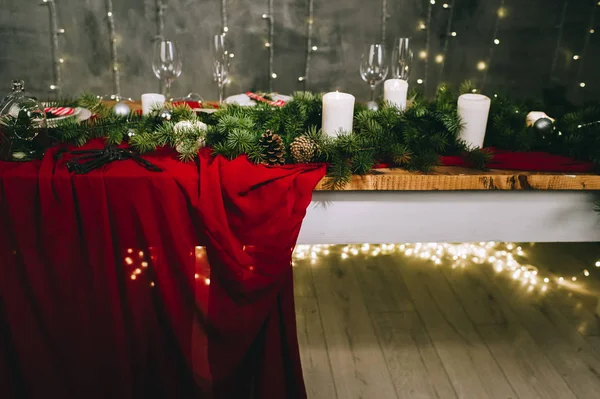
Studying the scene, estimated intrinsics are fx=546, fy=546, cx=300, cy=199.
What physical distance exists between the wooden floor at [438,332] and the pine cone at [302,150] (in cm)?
66

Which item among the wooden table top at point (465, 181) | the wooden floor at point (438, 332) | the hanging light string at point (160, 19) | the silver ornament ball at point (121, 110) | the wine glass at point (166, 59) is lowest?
the wooden floor at point (438, 332)

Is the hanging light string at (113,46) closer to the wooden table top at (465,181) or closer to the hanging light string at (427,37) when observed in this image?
the hanging light string at (427,37)

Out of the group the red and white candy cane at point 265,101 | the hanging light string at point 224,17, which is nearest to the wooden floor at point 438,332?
the red and white candy cane at point 265,101

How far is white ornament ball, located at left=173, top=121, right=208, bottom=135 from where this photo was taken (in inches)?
54.4

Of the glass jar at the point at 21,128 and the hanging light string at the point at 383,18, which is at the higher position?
the hanging light string at the point at 383,18

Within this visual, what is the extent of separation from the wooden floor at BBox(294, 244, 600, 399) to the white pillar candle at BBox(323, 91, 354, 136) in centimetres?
71

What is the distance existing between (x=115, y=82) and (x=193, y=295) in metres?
1.89

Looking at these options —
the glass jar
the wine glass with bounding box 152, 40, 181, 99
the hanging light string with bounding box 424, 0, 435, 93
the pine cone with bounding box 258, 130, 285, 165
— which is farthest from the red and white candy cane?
the hanging light string with bounding box 424, 0, 435, 93

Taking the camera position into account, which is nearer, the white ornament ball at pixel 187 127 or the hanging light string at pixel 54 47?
the white ornament ball at pixel 187 127

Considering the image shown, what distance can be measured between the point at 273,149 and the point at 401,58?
720 millimetres

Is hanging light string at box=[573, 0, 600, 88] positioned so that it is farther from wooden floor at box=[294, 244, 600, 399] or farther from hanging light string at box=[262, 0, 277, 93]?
hanging light string at box=[262, 0, 277, 93]

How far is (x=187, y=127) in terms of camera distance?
1388 mm

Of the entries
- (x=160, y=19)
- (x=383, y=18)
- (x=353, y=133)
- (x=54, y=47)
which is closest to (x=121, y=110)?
(x=353, y=133)

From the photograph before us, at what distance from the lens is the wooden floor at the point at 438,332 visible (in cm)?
156
